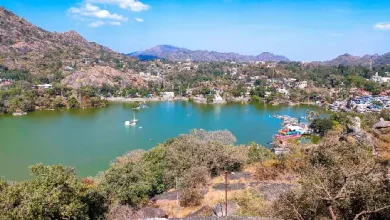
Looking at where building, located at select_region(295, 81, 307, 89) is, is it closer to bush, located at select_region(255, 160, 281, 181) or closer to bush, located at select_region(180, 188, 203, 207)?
bush, located at select_region(255, 160, 281, 181)

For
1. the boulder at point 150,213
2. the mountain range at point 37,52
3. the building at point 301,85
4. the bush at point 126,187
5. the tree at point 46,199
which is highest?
the mountain range at point 37,52

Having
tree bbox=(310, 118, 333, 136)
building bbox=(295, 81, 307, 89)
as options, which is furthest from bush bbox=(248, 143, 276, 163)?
building bbox=(295, 81, 307, 89)

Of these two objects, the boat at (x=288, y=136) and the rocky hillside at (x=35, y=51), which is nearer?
the boat at (x=288, y=136)

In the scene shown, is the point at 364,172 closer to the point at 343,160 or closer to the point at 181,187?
the point at 343,160

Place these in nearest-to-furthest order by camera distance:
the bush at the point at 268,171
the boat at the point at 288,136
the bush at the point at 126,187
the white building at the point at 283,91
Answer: the bush at the point at 126,187 → the bush at the point at 268,171 → the boat at the point at 288,136 → the white building at the point at 283,91

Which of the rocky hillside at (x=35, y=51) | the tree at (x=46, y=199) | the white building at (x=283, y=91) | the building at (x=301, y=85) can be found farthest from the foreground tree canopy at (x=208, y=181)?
the rocky hillside at (x=35, y=51)

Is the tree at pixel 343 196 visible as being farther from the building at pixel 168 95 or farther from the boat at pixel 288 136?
the building at pixel 168 95
